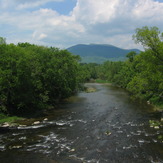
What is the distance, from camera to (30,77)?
124 ft

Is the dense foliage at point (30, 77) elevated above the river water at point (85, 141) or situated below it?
above

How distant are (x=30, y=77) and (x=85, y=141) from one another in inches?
762

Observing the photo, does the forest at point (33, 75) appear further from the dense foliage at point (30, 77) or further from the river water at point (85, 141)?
the river water at point (85, 141)

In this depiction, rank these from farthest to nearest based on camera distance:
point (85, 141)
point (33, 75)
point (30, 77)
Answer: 1. point (33, 75)
2. point (30, 77)
3. point (85, 141)

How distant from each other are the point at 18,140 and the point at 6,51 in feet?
54.7

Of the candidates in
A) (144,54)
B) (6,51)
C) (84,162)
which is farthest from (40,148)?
(144,54)

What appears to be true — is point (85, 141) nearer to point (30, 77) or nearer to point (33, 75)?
point (30, 77)

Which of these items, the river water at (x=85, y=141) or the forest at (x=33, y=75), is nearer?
the river water at (x=85, y=141)

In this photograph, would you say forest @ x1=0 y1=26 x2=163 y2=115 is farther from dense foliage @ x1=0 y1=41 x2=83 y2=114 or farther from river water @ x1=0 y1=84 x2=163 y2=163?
river water @ x1=0 y1=84 x2=163 y2=163

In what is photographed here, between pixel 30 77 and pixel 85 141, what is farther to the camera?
pixel 30 77

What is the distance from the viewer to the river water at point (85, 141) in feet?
60.8

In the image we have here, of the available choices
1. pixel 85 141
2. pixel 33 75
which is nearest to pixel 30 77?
pixel 33 75

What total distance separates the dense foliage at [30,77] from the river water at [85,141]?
6.48m

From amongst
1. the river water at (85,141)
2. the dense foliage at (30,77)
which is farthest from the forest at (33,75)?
the river water at (85,141)
